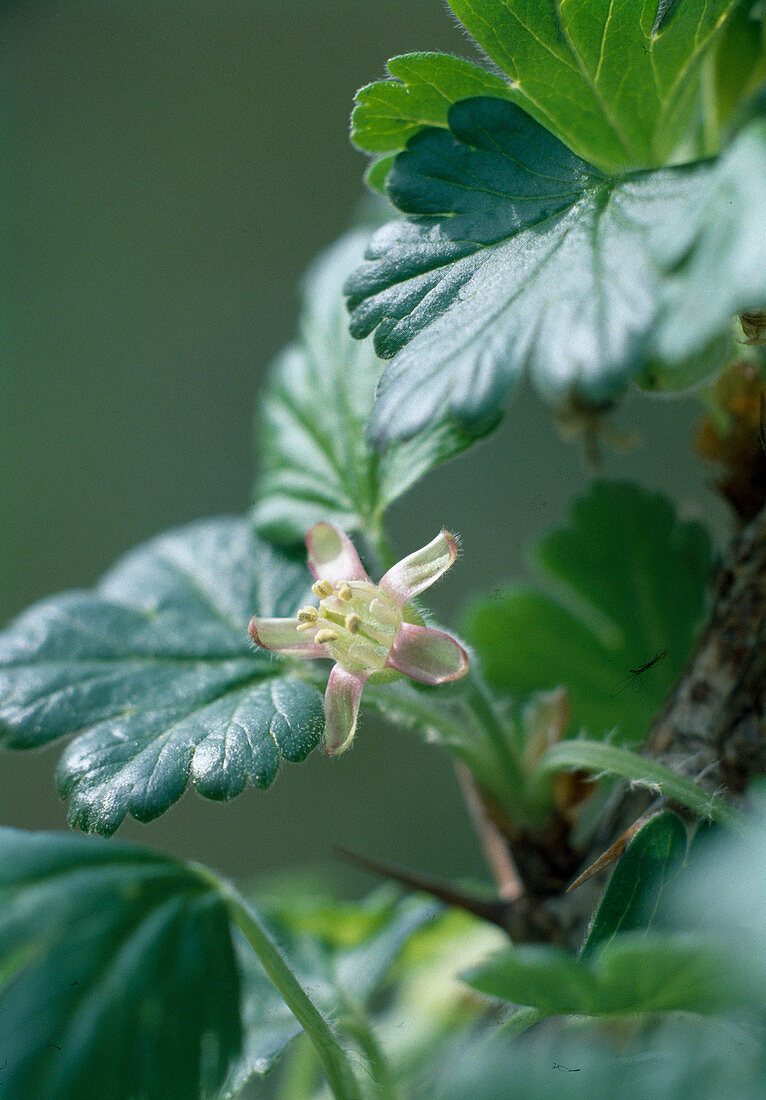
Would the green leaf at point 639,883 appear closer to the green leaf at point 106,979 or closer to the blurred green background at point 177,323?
the green leaf at point 106,979

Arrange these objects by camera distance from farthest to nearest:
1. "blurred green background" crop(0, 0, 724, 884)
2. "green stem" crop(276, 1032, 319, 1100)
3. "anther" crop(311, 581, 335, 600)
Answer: "blurred green background" crop(0, 0, 724, 884), "green stem" crop(276, 1032, 319, 1100), "anther" crop(311, 581, 335, 600)

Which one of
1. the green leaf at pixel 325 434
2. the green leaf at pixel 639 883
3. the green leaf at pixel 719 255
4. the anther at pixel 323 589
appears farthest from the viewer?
the green leaf at pixel 325 434

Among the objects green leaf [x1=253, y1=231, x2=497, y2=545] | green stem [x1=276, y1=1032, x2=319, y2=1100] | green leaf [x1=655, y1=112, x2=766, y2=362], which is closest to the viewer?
green leaf [x1=655, y1=112, x2=766, y2=362]

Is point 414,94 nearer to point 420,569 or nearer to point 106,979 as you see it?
point 420,569

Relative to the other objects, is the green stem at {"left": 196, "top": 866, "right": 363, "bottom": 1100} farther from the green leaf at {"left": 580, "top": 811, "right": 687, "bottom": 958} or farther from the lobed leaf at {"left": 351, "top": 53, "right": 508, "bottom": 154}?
the lobed leaf at {"left": 351, "top": 53, "right": 508, "bottom": 154}

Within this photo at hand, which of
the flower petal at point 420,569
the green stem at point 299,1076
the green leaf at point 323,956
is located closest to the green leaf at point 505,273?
the flower petal at point 420,569

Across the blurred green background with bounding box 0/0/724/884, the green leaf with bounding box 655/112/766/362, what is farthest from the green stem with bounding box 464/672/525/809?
the blurred green background with bounding box 0/0/724/884
